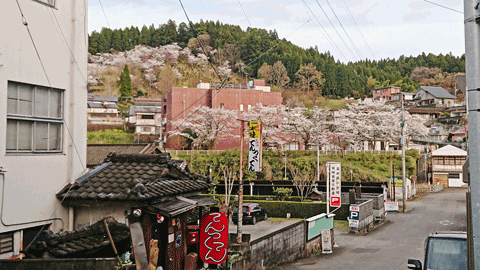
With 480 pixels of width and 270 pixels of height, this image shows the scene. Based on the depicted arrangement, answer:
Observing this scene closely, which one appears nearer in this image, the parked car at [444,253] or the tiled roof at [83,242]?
the tiled roof at [83,242]

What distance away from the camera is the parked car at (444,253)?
368 inches

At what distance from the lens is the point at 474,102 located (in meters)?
3.17

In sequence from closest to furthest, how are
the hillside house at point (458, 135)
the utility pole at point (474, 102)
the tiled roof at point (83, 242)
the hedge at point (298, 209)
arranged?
the utility pole at point (474, 102) < the tiled roof at point (83, 242) < the hedge at point (298, 209) < the hillside house at point (458, 135)

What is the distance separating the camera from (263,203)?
104 feet

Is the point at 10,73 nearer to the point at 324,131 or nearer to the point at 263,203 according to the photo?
the point at 263,203

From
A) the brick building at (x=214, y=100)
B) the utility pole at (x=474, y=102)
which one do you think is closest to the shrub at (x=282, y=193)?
the brick building at (x=214, y=100)

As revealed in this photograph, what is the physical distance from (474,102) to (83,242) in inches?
243

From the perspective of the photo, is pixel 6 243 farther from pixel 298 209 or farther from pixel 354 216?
pixel 298 209

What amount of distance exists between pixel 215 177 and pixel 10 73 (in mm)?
39884

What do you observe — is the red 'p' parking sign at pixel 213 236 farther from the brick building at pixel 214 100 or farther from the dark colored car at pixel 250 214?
the brick building at pixel 214 100

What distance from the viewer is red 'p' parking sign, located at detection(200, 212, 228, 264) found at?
32.4 ft

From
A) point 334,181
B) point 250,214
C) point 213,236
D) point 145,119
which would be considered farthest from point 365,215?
point 145,119

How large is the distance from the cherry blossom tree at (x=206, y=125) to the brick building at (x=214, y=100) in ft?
4.32

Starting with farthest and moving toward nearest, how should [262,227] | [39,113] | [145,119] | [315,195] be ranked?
1. [145,119]
2. [315,195]
3. [262,227]
4. [39,113]
